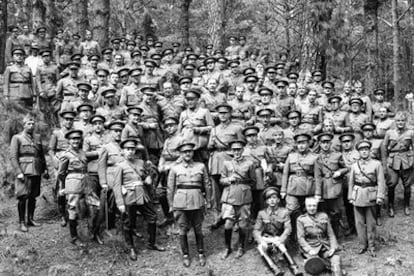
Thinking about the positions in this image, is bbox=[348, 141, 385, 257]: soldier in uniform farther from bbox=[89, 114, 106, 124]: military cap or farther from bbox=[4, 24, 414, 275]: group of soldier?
bbox=[89, 114, 106, 124]: military cap

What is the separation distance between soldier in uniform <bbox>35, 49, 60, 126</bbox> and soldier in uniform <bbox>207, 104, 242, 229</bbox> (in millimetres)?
4661

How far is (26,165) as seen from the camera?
31.3ft

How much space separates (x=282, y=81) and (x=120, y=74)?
3.95 meters

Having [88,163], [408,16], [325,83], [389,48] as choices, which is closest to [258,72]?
[325,83]

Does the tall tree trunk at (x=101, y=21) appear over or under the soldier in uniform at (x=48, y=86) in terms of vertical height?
over

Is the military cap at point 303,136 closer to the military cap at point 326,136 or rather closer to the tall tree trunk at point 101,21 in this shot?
the military cap at point 326,136

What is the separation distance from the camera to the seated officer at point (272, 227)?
29.0 feet

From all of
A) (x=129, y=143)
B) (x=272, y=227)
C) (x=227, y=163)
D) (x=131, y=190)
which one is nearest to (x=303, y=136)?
(x=227, y=163)

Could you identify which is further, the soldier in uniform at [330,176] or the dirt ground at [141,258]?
the soldier in uniform at [330,176]

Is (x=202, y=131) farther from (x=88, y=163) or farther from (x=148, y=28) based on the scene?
(x=148, y=28)

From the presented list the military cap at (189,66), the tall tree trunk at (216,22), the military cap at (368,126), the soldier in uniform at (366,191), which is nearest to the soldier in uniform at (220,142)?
the soldier in uniform at (366,191)

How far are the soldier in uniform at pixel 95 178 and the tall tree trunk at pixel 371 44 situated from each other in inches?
386

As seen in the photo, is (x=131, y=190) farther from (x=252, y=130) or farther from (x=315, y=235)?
(x=315, y=235)

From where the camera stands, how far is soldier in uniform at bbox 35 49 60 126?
12547 mm
